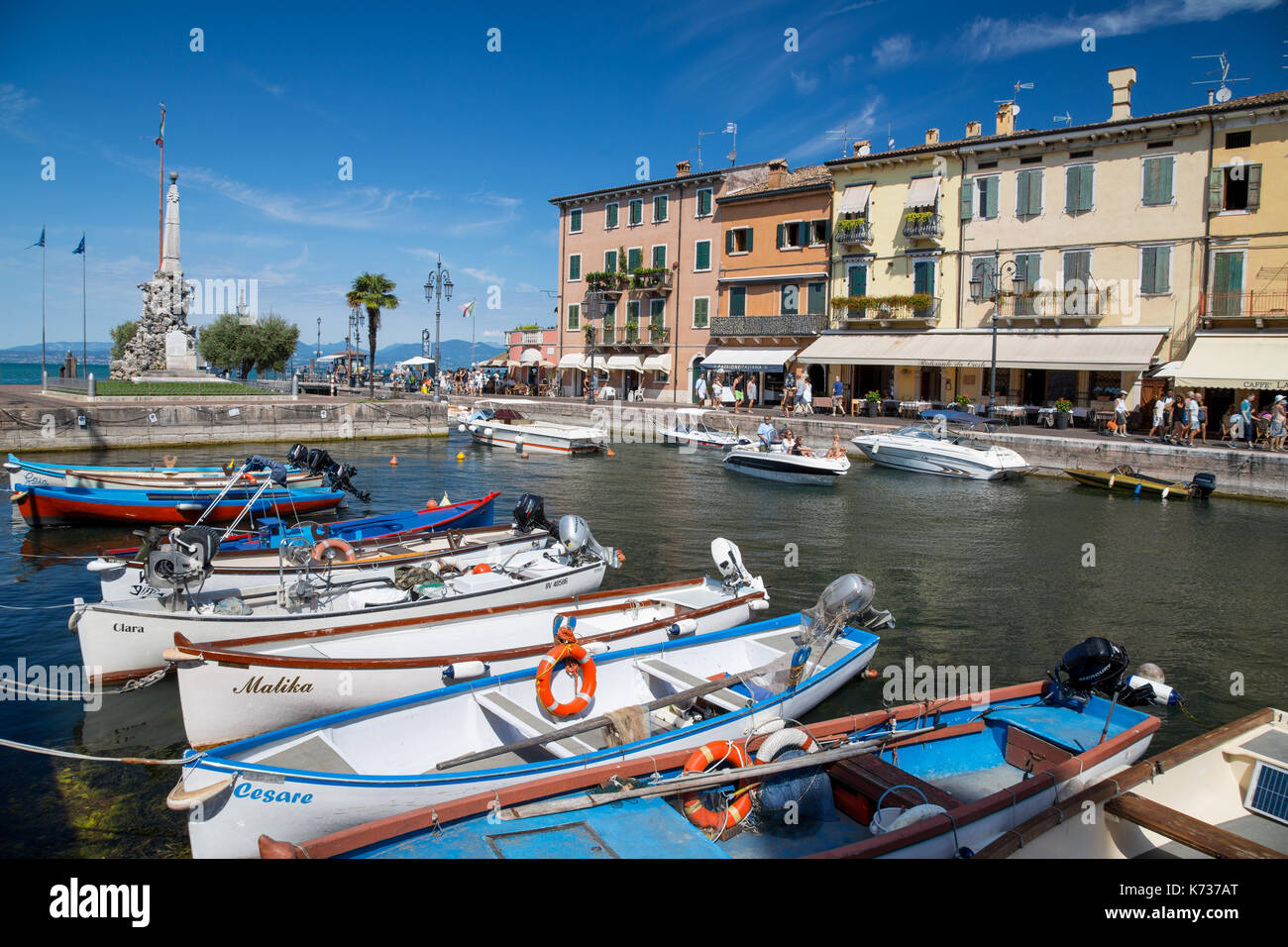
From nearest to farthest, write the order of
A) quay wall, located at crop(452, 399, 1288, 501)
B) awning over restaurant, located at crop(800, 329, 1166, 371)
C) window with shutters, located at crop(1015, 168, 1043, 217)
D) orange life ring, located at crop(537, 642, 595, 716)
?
orange life ring, located at crop(537, 642, 595, 716) < quay wall, located at crop(452, 399, 1288, 501) < awning over restaurant, located at crop(800, 329, 1166, 371) < window with shutters, located at crop(1015, 168, 1043, 217)

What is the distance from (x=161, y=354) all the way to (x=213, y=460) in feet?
44.0

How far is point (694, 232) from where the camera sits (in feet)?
156

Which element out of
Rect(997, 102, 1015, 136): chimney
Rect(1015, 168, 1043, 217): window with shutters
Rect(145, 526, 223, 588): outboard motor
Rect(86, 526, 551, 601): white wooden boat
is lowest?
Rect(86, 526, 551, 601): white wooden boat

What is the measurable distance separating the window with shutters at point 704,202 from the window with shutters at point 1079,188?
18.6 m

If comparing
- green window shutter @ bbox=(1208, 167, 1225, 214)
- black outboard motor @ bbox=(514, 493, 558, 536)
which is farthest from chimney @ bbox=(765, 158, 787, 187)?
black outboard motor @ bbox=(514, 493, 558, 536)

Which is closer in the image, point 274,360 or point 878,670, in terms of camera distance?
point 878,670

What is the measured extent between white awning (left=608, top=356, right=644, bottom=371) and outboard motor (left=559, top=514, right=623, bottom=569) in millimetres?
36983

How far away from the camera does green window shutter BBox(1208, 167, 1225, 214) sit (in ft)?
101

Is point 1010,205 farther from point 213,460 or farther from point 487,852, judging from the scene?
point 487,852

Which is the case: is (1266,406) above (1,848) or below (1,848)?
above

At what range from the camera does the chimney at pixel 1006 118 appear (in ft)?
123

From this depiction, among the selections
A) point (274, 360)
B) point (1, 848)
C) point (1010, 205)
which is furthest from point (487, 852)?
point (274, 360)

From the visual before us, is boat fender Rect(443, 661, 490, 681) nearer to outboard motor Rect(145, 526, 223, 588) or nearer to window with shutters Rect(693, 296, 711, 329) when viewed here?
outboard motor Rect(145, 526, 223, 588)
